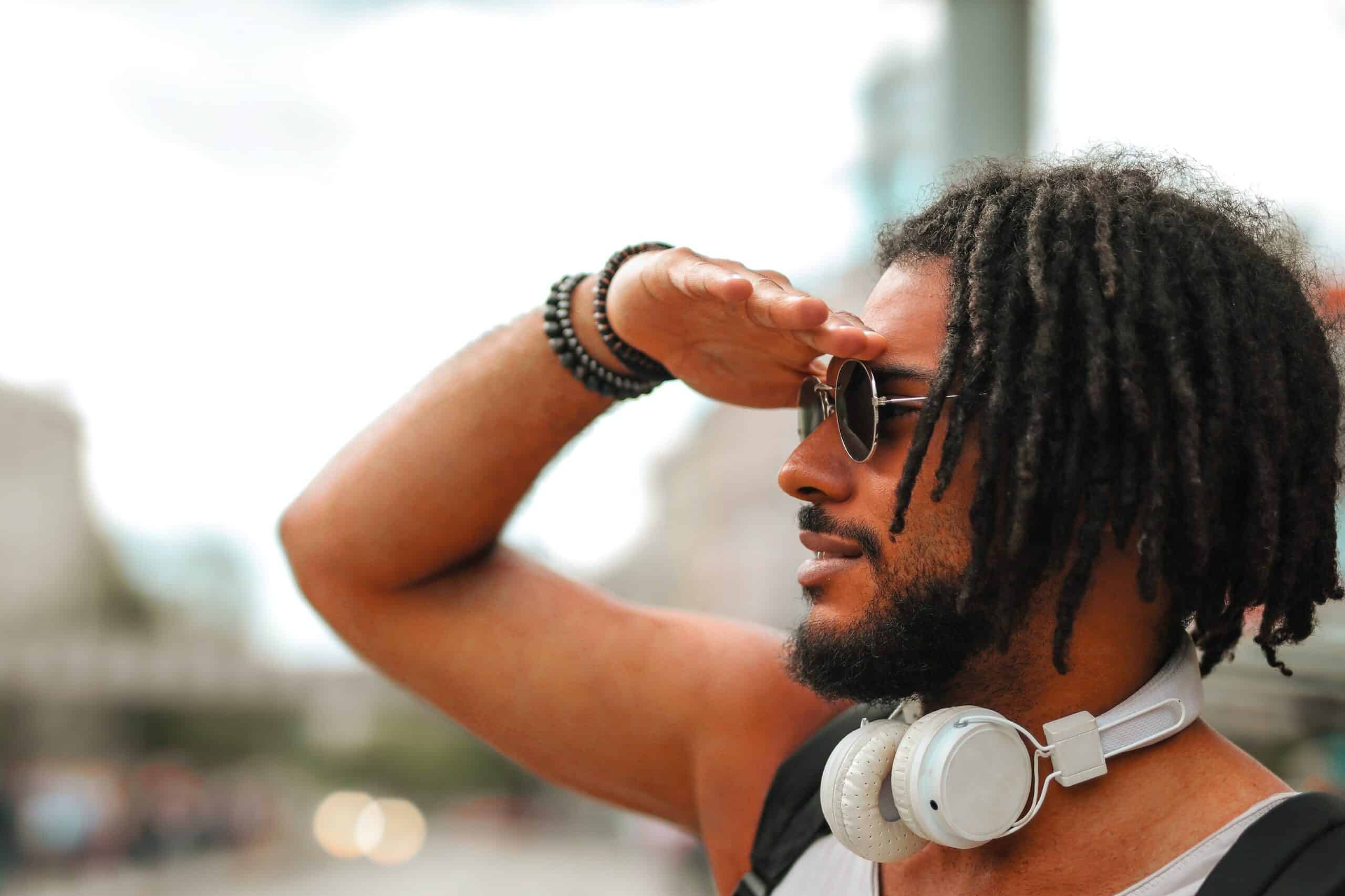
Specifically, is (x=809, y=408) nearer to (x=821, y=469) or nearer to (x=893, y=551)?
(x=821, y=469)

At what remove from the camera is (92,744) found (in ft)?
79.3

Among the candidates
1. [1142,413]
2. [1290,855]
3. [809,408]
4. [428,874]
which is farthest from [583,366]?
[428,874]

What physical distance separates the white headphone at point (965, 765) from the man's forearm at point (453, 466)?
0.81m

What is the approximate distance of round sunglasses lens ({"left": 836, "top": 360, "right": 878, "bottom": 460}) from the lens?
5.54 ft

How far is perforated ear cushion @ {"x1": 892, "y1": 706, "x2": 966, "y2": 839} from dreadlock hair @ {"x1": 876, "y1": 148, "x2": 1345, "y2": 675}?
0.57ft

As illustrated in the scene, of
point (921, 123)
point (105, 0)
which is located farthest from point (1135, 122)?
point (105, 0)

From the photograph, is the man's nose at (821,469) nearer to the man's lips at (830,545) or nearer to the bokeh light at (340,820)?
the man's lips at (830,545)

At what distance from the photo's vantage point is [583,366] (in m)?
2.02

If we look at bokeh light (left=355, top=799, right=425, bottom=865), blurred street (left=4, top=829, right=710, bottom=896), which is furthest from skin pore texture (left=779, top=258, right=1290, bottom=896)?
bokeh light (left=355, top=799, right=425, bottom=865)

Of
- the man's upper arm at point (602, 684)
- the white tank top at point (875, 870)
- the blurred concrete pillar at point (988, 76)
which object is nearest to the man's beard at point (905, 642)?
the white tank top at point (875, 870)

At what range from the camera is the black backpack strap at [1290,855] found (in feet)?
4.13

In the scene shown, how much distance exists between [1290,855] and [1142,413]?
56 cm

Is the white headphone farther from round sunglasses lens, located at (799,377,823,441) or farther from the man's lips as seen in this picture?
round sunglasses lens, located at (799,377,823,441)

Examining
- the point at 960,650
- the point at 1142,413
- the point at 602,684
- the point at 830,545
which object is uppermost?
the point at 1142,413
